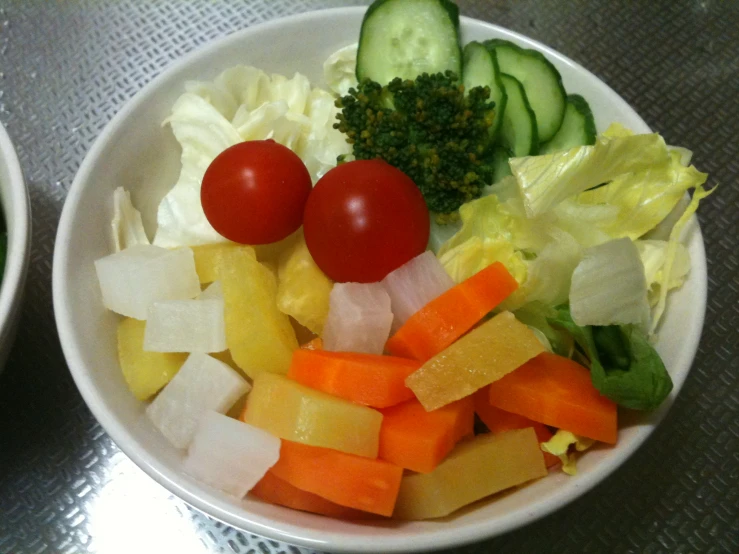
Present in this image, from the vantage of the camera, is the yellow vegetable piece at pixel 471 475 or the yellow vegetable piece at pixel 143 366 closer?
the yellow vegetable piece at pixel 471 475

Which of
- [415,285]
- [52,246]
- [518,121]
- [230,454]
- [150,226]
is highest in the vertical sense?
[518,121]

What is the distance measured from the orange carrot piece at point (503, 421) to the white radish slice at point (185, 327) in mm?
457

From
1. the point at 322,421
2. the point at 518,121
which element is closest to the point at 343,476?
the point at 322,421

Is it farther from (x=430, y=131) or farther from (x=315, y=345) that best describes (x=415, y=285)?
(x=430, y=131)

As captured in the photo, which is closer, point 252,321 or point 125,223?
point 252,321

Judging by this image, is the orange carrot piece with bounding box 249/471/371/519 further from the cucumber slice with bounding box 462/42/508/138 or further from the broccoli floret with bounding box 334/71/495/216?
the cucumber slice with bounding box 462/42/508/138

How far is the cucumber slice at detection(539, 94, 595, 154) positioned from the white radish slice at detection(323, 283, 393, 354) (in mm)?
512

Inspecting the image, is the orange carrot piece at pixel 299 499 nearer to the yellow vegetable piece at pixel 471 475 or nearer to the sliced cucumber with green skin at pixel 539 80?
the yellow vegetable piece at pixel 471 475

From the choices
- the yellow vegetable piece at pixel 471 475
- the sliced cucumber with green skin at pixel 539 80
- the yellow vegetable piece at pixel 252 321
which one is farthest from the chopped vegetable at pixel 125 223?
the sliced cucumber with green skin at pixel 539 80

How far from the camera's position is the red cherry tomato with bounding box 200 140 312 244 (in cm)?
117

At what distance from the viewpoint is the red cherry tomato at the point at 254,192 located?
117 cm

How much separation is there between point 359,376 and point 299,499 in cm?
22

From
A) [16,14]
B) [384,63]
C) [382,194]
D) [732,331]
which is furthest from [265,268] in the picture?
[16,14]

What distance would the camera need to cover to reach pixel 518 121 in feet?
4.06
